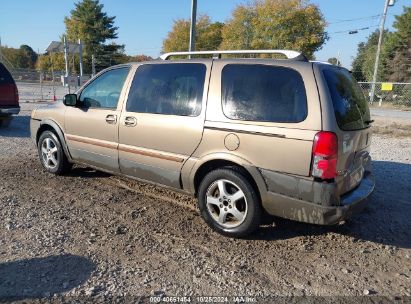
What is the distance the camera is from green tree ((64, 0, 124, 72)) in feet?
186

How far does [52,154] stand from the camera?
19.0 feet

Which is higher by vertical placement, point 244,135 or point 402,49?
point 402,49

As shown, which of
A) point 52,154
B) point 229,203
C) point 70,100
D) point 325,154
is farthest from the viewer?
point 52,154

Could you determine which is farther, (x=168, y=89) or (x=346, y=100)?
(x=168, y=89)

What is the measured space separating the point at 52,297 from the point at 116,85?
295cm

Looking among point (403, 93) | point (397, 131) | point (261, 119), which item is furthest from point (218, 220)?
point (403, 93)

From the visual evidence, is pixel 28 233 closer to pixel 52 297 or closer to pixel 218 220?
pixel 52 297

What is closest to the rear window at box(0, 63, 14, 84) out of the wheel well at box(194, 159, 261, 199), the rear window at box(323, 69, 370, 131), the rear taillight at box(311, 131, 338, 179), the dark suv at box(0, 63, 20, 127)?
the dark suv at box(0, 63, 20, 127)

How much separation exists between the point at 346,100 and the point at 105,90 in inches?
125

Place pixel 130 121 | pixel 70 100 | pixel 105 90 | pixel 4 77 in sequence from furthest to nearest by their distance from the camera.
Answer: pixel 4 77 → pixel 70 100 → pixel 105 90 → pixel 130 121

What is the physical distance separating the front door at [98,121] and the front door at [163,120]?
0.19 m

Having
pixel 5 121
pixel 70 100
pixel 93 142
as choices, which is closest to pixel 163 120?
pixel 93 142

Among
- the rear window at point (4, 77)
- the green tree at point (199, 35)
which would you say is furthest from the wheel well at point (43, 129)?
the green tree at point (199, 35)

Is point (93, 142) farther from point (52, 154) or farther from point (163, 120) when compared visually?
point (163, 120)
